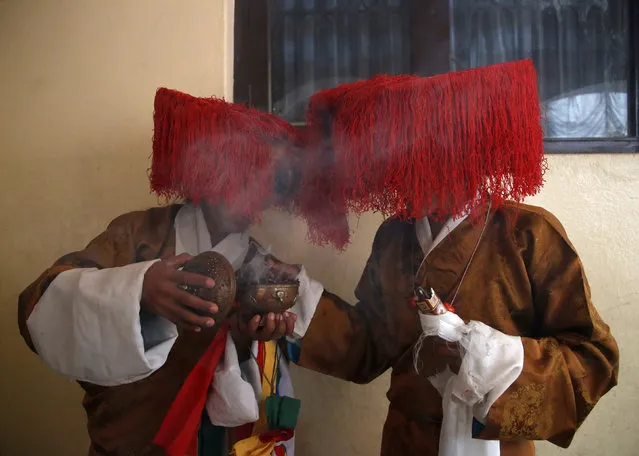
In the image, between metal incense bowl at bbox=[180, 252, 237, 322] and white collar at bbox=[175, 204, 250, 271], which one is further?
white collar at bbox=[175, 204, 250, 271]

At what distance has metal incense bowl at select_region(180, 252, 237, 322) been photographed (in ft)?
3.06

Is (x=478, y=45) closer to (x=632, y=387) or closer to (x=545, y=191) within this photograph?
(x=545, y=191)

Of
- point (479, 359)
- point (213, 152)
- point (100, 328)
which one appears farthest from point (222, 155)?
point (479, 359)

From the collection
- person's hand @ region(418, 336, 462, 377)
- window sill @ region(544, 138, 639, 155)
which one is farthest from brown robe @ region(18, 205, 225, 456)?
window sill @ region(544, 138, 639, 155)

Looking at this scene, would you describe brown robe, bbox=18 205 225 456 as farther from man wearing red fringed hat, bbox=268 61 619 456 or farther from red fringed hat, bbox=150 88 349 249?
man wearing red fringed hat, bbox=268 61 619 456

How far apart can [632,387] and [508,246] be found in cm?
67

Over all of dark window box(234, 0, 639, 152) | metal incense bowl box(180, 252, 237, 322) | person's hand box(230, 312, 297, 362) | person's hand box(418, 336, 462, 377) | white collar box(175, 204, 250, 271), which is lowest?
person's hand box(418, 336, 462, 377)

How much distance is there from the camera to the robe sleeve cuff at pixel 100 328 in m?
0.96

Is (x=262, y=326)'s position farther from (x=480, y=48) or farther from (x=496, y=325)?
(x=480, y=48)

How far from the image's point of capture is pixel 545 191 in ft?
4.58

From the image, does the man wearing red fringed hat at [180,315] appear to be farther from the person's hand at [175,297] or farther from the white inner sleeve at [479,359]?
the white inner sleeve at [479,359]

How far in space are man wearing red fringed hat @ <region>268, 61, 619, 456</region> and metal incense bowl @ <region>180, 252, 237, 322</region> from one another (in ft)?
1.03

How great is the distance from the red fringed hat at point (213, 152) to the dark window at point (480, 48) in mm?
300

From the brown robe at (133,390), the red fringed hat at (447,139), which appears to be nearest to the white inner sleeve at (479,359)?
the red fringed hat at (447,139)
